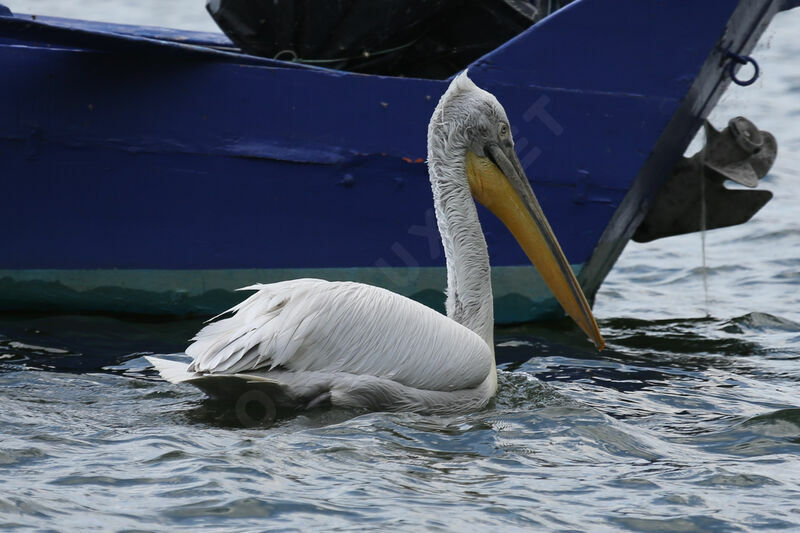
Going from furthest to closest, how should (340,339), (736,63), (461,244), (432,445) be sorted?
1. (736,63)
2. (461,244)
3. (340,339)
4. (432,445)

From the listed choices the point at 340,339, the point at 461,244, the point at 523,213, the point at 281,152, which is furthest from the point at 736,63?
the point at 340,339

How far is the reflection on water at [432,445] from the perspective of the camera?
10.4 feet

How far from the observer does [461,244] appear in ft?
14.5

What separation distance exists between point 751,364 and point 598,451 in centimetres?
159

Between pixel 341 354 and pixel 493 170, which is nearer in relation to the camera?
pixel 341 354

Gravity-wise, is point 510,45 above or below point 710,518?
above

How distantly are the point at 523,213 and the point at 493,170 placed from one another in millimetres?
200

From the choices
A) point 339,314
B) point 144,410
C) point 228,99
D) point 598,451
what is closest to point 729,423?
point 598,451

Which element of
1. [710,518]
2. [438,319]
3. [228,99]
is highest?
[228,99]

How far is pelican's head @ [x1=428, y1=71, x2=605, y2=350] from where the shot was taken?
4.43m

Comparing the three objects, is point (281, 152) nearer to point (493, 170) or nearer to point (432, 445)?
point (493, 170)

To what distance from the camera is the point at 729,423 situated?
4152mm

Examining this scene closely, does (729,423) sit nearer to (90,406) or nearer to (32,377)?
(90,406)

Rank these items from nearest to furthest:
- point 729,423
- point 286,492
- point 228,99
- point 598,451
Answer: point 286,492
point 598,451
point 729,423
point 228,99
